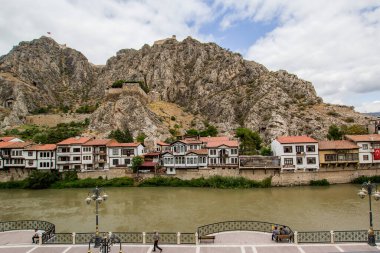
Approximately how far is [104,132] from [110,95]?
65.9ft

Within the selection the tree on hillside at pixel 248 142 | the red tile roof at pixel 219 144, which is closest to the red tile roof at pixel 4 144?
the red tile roof at pixel 219 144

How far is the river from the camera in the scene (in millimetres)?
31109

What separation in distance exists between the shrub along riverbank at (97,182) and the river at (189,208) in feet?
7.69

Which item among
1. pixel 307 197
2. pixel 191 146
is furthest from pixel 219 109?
pixel 307 197

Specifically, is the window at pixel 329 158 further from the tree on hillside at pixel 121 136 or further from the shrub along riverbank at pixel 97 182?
the tree on hillside at pixel 121 136

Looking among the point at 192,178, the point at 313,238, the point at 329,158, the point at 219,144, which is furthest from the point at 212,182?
the point at 313,238

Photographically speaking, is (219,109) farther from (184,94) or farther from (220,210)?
(220,210)

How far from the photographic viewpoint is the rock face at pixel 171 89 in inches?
3575

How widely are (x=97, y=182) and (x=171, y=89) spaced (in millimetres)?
74498

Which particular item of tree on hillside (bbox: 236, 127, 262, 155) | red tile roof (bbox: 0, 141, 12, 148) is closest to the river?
red tile roof (bbox: 0, 141, 12, 148)

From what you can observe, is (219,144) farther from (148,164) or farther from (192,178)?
(148,164)

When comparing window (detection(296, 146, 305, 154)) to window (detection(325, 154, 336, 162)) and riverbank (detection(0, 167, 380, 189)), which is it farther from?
window (detection(325, 154, 336, 162))

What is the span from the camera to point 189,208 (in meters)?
→ 38.2

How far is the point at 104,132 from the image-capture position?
290 feet
